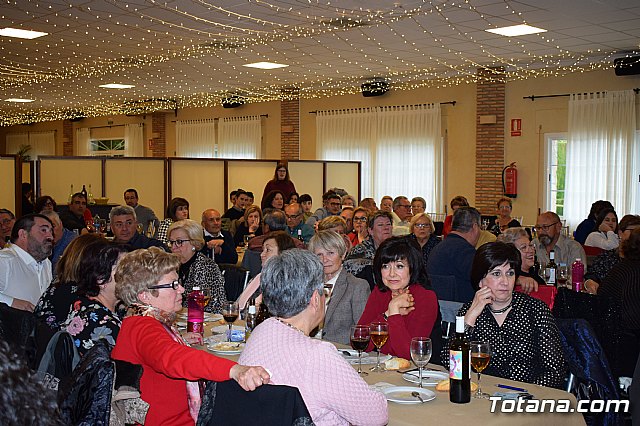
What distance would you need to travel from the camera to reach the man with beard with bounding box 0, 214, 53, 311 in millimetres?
5605

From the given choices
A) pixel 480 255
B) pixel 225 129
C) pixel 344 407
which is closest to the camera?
pixel 344 407

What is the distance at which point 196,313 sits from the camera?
4.47m

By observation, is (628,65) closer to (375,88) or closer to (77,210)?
(375,88)

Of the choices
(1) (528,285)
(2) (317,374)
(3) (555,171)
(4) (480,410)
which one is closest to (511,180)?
(3) (555,171)

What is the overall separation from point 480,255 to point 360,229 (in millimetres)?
4854

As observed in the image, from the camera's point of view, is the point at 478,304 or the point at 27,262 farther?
the point at 27,262

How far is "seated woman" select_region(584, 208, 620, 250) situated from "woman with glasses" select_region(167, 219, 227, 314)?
4.91 meters

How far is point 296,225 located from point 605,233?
3.77 metres

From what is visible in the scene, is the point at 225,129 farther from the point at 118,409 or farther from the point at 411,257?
the point at 118,409

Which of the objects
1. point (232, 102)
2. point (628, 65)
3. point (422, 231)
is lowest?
point (422, 231)

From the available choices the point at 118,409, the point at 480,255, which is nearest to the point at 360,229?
the point at 480,255

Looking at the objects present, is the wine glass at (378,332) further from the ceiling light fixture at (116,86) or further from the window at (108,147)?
the window at (108,147)

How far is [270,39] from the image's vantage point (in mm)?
10711

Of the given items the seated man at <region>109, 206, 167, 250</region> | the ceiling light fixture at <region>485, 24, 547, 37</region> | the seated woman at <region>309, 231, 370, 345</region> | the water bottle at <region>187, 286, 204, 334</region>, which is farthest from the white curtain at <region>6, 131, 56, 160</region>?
the water bottle at <region>187, 286, 204, 334</region>
